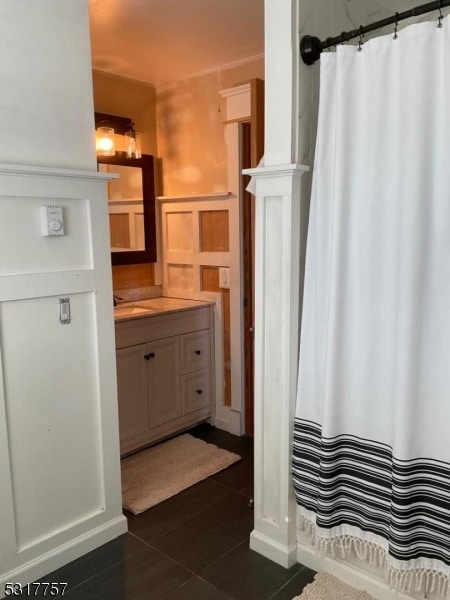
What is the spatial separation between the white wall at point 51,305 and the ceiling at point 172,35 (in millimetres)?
595

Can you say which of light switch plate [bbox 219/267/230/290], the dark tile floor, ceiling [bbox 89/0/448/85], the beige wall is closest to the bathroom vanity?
light switch plate [bbox 219/267/230/290]

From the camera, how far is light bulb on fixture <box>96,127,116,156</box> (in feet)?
10.2

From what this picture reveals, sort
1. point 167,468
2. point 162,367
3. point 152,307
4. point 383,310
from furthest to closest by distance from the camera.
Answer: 1. point 152,307
2. point 162,367
3. point 167,468
4. point 383,310

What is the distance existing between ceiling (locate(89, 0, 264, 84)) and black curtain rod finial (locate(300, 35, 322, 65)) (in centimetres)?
76

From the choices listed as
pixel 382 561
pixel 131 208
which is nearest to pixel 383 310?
pixel 382 561

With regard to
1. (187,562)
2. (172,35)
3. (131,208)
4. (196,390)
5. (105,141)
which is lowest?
(187,562)

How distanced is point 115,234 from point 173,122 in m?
0.92

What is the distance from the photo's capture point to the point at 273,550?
2.00 m

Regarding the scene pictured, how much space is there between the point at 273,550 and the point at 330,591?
278mm

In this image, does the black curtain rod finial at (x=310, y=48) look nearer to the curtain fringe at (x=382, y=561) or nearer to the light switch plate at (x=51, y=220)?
the light switch plate at (x=51, y=220)

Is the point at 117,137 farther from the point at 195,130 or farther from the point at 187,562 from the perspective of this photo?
the point at 187,562

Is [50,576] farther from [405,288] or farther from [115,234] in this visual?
[115,234]

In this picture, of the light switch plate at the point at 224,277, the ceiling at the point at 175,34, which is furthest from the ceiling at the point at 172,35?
the light switch plate at the point at 224,277

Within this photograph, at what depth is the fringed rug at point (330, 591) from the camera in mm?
1773
